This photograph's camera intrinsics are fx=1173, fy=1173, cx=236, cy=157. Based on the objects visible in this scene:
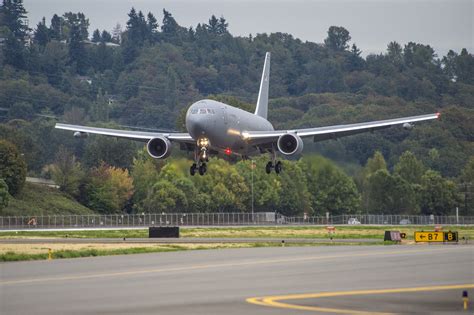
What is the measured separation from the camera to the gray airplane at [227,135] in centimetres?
7550

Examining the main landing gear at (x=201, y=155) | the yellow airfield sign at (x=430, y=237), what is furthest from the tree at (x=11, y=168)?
the yellow airfield sign at (x=430, y=237)

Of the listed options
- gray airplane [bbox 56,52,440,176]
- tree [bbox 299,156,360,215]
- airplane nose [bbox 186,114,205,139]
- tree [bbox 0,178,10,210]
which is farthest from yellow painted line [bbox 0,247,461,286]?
tree [bbox 0,178,10,210]

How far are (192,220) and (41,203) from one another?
62.6 ft

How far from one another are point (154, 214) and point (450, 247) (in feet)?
234

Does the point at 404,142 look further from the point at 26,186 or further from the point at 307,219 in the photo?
the point at 26,186

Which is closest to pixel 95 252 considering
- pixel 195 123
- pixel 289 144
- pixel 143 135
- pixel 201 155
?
pixel 195 123

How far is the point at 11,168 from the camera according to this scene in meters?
135

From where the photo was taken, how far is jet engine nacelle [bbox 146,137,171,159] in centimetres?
8012

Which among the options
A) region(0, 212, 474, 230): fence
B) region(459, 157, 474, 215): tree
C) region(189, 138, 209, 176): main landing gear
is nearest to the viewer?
region(189, 138, 209, 176): main landing gear

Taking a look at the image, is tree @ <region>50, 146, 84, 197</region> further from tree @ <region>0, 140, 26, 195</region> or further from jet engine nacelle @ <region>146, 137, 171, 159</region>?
jet engine nacelle @ <region>146, 137, 171, 159</region>

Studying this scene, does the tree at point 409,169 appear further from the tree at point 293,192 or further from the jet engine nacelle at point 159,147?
the jet engine nacelle at point 159,147

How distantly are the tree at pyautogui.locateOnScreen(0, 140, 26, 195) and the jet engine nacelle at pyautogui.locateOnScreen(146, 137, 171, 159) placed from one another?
54989 millimetres

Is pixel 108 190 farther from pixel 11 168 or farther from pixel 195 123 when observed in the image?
pixel 195 123

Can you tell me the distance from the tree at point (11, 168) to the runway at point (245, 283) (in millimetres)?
78370
